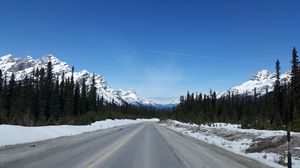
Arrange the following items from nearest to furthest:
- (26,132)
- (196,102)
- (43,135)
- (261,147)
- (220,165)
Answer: (220,165) → (261,147) → (26,132) → (43,135) → (196,102)

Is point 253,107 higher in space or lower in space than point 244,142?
higher

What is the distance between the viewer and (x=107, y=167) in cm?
1152

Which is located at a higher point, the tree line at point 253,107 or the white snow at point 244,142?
the tree line at point 253,107

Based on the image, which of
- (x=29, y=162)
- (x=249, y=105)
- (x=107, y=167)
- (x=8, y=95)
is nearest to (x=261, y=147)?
(x=107, y=167)

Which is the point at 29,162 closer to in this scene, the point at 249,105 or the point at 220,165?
the point at 220,165

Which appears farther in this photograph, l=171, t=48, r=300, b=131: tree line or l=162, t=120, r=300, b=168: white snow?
l=171, t=48, r=300, b=131: tree line

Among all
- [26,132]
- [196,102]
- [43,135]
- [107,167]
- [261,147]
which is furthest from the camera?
[196,102]

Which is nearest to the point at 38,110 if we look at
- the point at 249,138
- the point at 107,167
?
the point at 249,138

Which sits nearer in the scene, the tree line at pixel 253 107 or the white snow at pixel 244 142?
the white snow at pixel 244 142

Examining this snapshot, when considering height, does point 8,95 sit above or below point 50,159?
above

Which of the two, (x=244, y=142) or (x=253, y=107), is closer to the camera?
(x=244, y=142)

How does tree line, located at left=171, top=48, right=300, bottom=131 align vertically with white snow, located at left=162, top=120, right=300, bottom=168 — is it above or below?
above

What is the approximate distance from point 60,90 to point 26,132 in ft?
251

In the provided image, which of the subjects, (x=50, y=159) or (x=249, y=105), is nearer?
(x=50, y=159)
